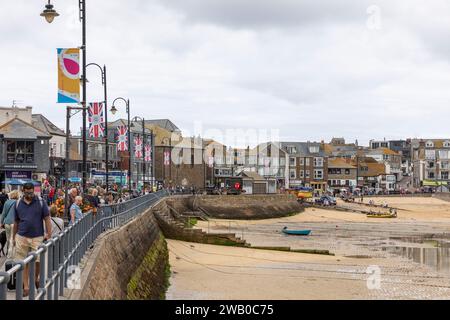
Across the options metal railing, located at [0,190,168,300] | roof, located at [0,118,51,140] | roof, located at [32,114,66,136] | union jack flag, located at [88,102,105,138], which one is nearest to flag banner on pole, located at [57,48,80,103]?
metal railing, located at [0,190,168,300]

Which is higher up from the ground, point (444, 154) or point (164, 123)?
point (164, 123)

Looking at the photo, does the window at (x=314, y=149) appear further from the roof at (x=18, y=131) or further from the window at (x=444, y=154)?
the roof at (x=18, y=131)

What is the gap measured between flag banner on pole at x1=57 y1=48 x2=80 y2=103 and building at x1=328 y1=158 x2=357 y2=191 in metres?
123

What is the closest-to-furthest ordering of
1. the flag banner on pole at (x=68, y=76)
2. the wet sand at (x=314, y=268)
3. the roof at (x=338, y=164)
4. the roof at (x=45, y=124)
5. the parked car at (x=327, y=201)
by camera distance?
1. the flag banner on pole at (x=68, y=76)
2. the wet sand at (x=314, y=268)
3. the roof at (x=45, y=124)
4. the parked car at (x=327, y=201)
5. the roof at (x=338, y=164)

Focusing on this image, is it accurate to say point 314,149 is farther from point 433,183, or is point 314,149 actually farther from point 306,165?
point 433,183

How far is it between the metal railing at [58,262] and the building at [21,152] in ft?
125

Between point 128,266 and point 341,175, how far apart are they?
12202cm

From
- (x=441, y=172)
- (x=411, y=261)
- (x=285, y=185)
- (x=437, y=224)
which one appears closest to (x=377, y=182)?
(x=441, y=172)

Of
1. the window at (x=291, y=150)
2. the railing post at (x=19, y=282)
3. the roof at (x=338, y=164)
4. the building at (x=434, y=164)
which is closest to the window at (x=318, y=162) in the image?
the window at (x=291, y=150)

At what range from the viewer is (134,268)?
2414 centimetres

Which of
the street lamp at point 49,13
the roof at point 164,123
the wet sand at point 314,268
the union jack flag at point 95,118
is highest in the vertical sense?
the roof at point 164,123

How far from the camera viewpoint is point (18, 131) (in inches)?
2328

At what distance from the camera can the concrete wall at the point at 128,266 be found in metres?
15.7

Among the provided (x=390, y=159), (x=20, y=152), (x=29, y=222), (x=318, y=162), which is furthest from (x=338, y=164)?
(x=29, y=222)
